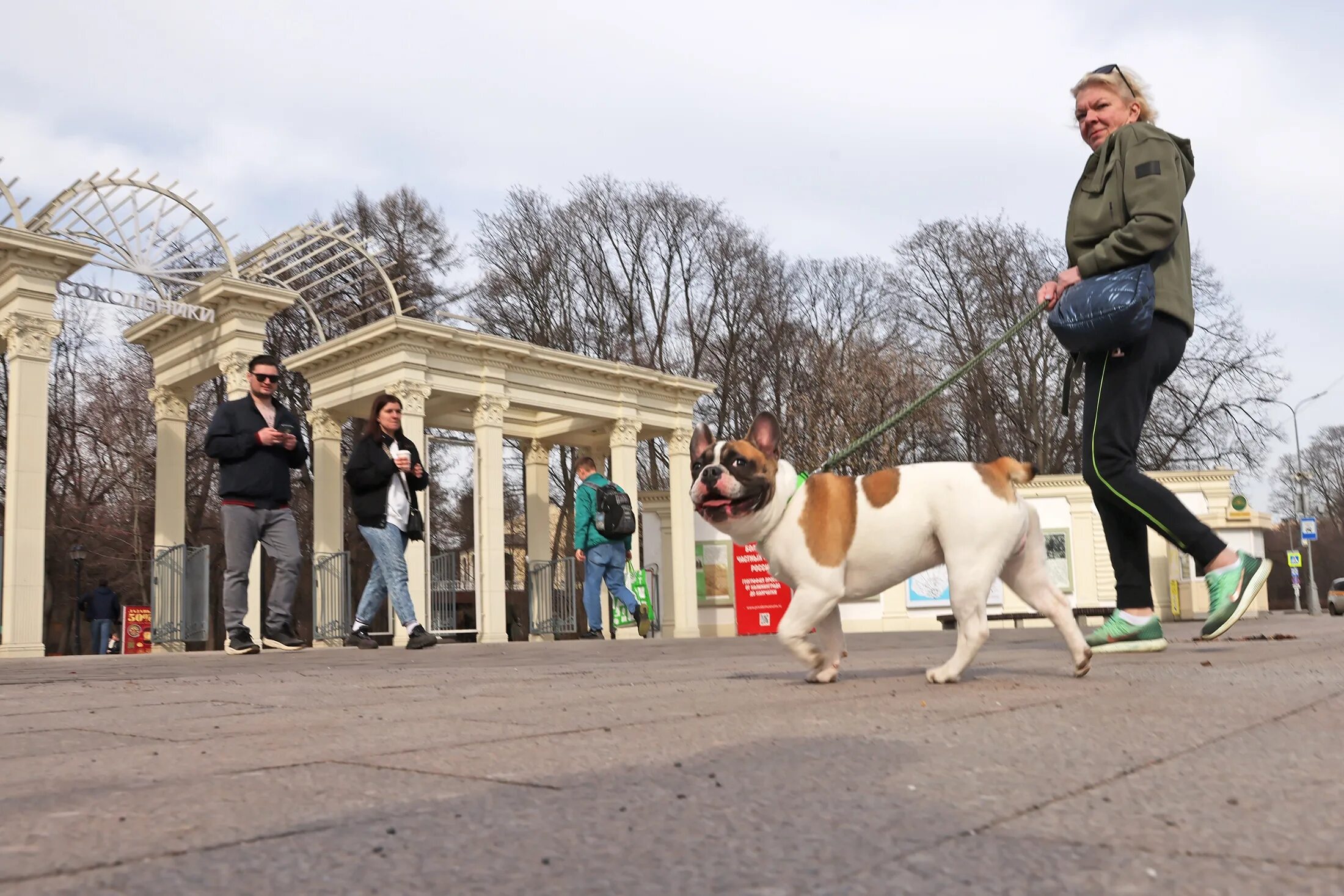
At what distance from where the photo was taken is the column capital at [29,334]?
17.5 meters

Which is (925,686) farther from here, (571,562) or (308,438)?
(308,438)

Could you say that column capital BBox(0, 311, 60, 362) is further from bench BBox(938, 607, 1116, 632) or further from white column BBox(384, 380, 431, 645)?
bench BBox(938, 607, 1116, 632)

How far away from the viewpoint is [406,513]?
996 centimetres

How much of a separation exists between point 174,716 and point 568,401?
22.5 meters

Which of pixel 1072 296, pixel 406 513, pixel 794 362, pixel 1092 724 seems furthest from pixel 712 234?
pixel 1092 724

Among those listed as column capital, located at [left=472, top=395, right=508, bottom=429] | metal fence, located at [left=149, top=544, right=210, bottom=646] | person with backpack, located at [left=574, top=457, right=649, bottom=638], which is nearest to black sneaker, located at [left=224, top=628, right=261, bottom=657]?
person with backpack, located at [left=574, top=457, right=649, bottom=638]

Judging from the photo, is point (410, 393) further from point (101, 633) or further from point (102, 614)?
point (101, 633)

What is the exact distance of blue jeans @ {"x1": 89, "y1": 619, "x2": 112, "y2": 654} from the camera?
81.9ft

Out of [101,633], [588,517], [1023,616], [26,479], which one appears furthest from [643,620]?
[101,633]

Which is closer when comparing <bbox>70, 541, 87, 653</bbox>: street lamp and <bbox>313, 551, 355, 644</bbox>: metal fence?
<bbox>313, 551, 355, 644</bbox>: metal fence

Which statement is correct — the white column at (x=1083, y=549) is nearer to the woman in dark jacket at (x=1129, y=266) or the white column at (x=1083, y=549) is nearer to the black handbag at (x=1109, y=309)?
the woman in dark jacket at (x=1129, y=266)

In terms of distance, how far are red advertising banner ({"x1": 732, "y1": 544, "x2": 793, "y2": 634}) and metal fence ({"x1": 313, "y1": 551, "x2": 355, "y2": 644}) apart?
9.36 metres

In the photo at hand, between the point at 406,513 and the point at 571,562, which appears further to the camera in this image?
the point at 571,562

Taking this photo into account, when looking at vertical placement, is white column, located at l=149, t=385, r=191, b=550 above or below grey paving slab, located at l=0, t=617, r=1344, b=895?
above
